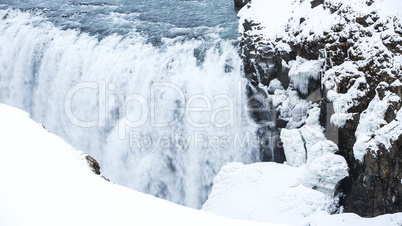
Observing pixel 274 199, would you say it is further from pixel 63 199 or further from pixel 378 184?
pixel 63 199

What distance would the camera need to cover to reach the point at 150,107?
10.9 meters

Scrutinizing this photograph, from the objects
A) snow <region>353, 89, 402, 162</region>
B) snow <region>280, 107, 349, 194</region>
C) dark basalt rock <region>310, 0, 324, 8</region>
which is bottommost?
snow <region>280, 107, 349, 194</region>

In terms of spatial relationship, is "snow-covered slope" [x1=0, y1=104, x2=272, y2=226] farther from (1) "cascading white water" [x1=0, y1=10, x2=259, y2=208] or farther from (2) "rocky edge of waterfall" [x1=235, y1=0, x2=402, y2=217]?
(1) "cascading white water" [x1=0, y1=10, x2=259, y2=208]

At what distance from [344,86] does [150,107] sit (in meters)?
→ 5.38

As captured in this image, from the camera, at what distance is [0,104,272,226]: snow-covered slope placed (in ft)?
11.3

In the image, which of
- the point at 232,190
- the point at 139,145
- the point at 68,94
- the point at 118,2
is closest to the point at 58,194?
the point at 232,190

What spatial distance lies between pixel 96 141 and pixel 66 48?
3.80m

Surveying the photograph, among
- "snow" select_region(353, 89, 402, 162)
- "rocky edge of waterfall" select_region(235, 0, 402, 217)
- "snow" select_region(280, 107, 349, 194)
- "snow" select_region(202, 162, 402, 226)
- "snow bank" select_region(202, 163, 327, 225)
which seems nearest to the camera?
"snow" select_region(202, 162, 402, 226)

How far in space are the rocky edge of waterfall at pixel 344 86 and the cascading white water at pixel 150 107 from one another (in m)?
1.01

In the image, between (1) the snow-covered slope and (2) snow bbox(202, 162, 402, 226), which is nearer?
Result: (1) the snow-covered slope

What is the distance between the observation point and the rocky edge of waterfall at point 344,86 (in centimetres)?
700

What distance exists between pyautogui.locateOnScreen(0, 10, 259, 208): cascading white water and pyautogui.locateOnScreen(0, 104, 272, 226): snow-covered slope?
594 cm

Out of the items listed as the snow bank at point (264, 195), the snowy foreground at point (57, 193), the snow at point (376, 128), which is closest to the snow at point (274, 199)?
the snow bank at point (264, 195)

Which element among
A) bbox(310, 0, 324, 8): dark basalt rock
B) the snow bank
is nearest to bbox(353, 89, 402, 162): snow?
the snow bank
